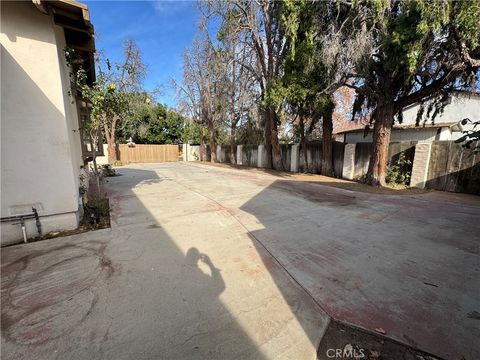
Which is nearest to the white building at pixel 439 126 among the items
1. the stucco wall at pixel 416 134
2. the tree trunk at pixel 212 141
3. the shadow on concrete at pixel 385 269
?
the stucco wall at pixel 416 134

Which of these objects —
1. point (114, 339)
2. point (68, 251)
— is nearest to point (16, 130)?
point (68, 251)

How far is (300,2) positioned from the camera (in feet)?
24.2

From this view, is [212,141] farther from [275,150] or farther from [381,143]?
[381,143]

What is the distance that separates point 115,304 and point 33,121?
3104 millimetres

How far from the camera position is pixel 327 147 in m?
11.0

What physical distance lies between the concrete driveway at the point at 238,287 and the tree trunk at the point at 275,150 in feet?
30.1

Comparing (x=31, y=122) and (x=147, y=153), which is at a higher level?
(x=31, y=122)

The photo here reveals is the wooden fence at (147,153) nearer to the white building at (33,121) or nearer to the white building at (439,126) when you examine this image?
the white building at (439,126)

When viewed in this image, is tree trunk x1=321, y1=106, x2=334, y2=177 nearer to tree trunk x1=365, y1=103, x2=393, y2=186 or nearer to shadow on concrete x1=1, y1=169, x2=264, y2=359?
tree trunk x1=365, y1=103, x2=393, y2=186

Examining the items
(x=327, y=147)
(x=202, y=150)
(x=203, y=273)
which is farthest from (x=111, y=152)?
(x=203, y=273)

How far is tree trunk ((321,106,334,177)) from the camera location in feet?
34.7

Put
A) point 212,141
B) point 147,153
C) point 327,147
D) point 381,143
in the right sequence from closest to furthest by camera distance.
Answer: point 381,143
point 327,147
point 212,141
point 147,153

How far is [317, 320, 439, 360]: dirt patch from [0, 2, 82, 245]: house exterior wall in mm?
4220

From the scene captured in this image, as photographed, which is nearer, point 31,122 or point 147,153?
point 31,122
